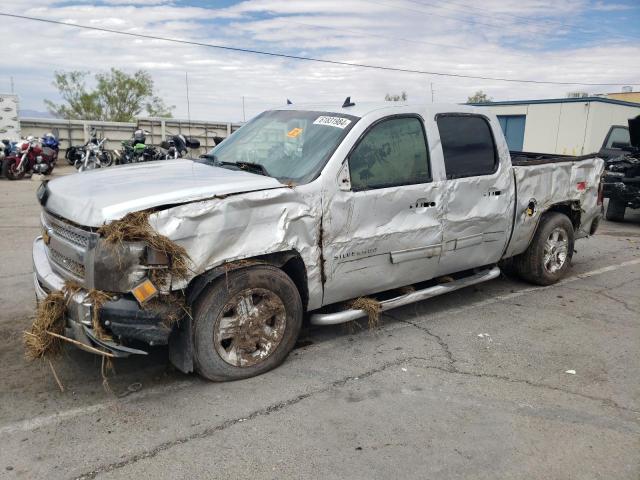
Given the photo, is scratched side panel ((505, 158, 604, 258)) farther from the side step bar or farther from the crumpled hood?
the crumpled hood

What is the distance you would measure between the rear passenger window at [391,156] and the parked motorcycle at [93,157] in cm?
1496

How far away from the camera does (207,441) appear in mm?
3273

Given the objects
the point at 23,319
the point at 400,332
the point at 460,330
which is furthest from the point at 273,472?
the point at 23,319

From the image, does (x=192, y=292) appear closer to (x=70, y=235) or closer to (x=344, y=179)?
(x=70, y=235)

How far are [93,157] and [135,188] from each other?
51.9 feet

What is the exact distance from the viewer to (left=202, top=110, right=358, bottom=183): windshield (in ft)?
14.4

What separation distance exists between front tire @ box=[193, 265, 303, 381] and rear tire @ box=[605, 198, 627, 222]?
9401mm

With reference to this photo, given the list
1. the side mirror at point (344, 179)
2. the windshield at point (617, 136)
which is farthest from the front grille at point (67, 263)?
the windshield at point (617, 136)

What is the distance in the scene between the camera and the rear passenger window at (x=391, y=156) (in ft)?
14.7

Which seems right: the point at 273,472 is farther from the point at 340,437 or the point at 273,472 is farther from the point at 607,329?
the point at 607,329

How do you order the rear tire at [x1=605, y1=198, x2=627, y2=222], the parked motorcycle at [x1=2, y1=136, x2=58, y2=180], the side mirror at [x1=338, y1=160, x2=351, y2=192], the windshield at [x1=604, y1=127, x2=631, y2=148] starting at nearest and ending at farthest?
the side mirror at [x1=338, y1=160, x2=351, y2=192] → the rear tire at [x1=605, y1=198, x2=627, y2=222] → the windshield at [x1=604, y1=127, x2=631, y2=148] → the parked motorcycle at [x1=2, y1=136, x2=58, y2=180]

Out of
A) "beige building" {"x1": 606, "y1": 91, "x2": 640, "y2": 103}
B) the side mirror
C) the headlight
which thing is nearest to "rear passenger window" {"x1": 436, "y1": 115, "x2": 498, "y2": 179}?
the side mirror

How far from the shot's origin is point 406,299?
15.9ft

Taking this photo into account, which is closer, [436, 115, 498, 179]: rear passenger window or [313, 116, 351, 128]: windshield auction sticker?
[313, 116, 351, 128]: windshield auction sticker
